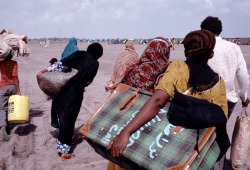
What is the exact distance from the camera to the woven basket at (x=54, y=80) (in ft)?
13.7

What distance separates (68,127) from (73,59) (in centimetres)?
104

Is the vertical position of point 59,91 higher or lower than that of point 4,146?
higher

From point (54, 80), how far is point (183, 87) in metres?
2.67

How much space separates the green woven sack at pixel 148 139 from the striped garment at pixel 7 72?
3595mm

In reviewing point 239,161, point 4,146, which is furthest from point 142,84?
point 4,146

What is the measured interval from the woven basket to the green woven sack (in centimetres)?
222

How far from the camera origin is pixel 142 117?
1858 millimetres

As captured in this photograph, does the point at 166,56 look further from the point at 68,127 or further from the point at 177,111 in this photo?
the point at 68,127

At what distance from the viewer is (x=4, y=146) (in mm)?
4973

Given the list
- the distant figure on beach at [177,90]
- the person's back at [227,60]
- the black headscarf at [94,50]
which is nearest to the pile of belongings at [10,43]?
the black headscarf at [94,50]

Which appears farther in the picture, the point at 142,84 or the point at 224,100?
the point at 142,84

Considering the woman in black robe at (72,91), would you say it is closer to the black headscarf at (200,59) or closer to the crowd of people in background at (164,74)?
the crowd of people in background at (164,74)

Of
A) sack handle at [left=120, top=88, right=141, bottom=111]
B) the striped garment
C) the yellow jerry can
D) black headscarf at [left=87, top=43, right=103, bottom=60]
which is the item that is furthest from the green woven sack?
the striped garment

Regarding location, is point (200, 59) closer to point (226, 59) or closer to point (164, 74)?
point (164, 74)
